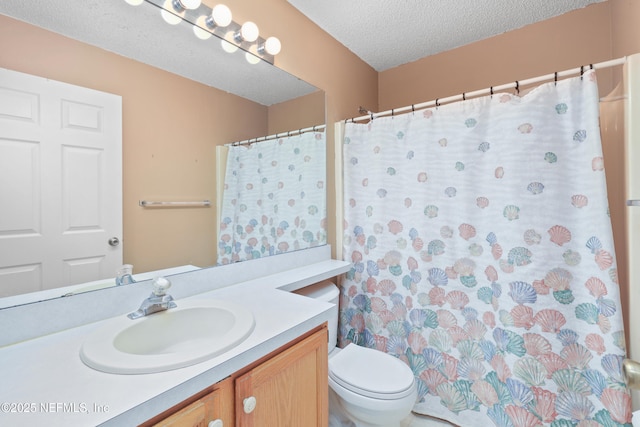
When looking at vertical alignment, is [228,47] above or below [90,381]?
above

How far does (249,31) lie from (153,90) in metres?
0.60

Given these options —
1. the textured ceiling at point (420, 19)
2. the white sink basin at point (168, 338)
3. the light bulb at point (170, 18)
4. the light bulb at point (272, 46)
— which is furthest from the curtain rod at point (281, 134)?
the white sink basin at point (168, 338)

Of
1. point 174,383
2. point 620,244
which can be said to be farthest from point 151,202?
point 620,244

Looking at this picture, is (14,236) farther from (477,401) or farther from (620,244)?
(620,244)

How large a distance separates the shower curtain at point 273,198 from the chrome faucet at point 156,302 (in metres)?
0.38

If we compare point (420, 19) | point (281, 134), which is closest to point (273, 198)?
point (281, 134)

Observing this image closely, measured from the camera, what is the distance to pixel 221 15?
52.2 inches

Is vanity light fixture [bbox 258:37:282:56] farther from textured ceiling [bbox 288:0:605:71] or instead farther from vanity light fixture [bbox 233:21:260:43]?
textured ceiling [bbox 288:0:605:71]

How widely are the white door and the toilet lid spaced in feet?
3.50

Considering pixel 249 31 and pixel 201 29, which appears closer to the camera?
pixel 201 29

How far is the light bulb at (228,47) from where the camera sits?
1.43 metres

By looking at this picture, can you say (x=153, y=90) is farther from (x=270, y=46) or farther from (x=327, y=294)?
(x=327, y=294)

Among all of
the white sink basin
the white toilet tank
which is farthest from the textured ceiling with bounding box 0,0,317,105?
the white toilet tank

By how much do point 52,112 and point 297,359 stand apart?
1105 millimetres
